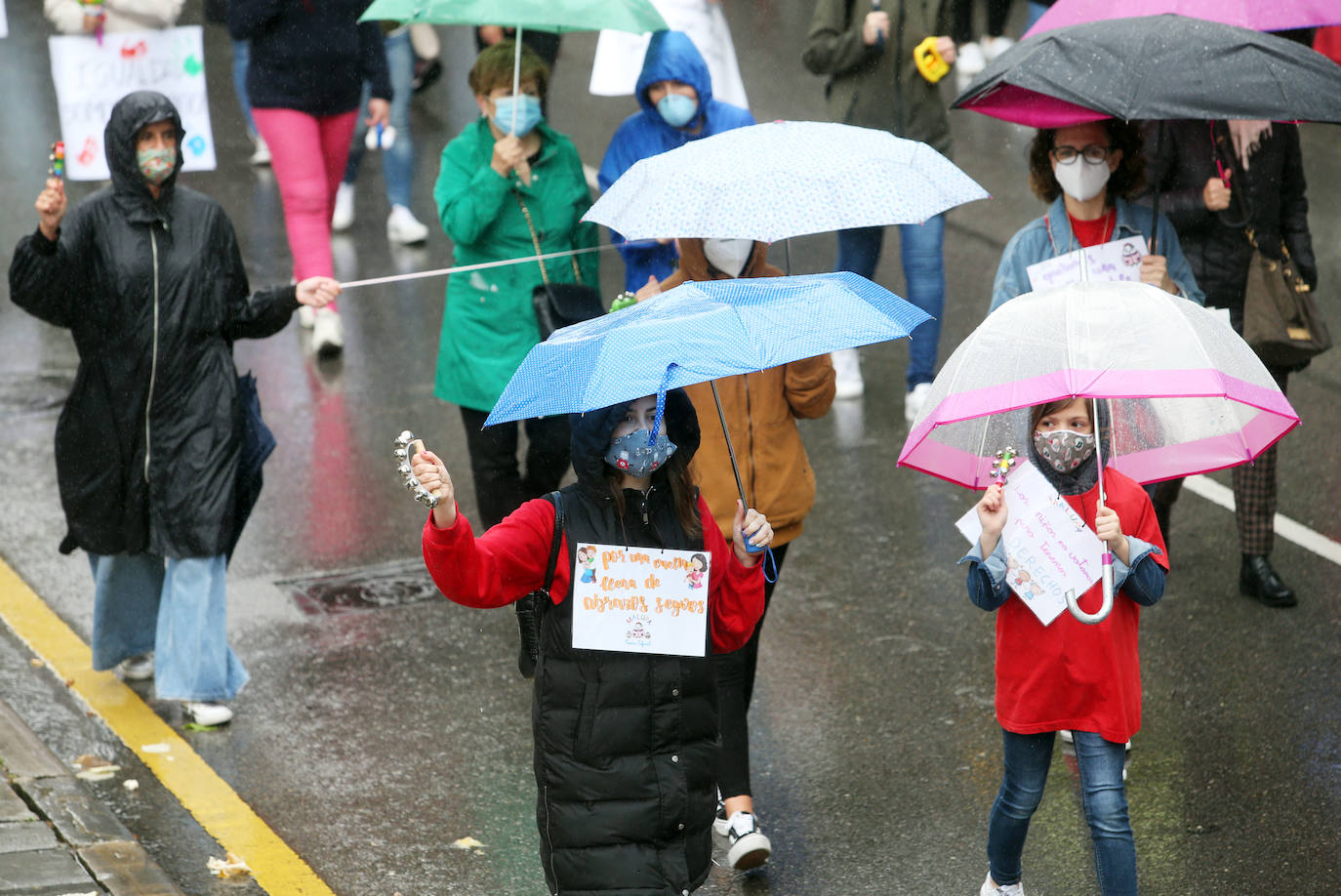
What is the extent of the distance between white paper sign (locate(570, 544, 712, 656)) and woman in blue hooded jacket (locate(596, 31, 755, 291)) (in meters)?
2.51

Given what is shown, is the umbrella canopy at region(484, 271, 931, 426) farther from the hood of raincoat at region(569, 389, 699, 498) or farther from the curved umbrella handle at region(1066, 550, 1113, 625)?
the curved umbrella handle at region(1066, 550, 1113, 625)

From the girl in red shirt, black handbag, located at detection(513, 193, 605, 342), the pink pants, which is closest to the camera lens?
the girl in red shirt

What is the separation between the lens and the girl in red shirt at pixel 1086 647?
4.54 meters

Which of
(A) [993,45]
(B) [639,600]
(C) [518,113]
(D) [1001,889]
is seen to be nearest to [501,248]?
(C) [518,113]

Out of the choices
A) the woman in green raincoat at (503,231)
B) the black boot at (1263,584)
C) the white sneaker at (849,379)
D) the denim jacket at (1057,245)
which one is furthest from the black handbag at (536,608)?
the white sneaker at (849,379)

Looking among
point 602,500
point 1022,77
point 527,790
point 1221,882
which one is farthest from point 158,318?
point 1221,882

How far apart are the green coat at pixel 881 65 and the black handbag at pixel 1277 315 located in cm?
283

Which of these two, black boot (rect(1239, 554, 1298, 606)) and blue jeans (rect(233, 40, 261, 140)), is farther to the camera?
blue jeans (rect(233, 40, 261, 140))

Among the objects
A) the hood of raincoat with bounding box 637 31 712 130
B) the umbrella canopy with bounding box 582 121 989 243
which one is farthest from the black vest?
the hood of raincoat with bounding box 637 31 712 130

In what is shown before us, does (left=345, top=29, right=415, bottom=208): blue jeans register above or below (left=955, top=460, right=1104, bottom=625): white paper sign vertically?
above

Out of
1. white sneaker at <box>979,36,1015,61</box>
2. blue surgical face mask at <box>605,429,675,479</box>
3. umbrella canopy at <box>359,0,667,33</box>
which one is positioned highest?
umbrella canopy at <box>359,0,667,33</box>

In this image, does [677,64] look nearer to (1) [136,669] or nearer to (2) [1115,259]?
(2) [1115,259]

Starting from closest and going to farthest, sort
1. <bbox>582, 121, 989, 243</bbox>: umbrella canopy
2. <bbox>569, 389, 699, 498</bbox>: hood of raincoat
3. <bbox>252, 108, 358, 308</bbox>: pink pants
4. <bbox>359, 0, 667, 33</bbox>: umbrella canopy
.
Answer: <bbox>569, 389, 699, 498</bbox>: hood of raincoat → <bbox>582, 121, 989, 243</bbox>: umbrella canopy → <bbox>359, 0, 667, 33</bbox>: umbrella canopy → <bbox>252, 108, 358, 308</bbox>: pink pants

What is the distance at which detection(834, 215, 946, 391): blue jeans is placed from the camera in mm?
9117
